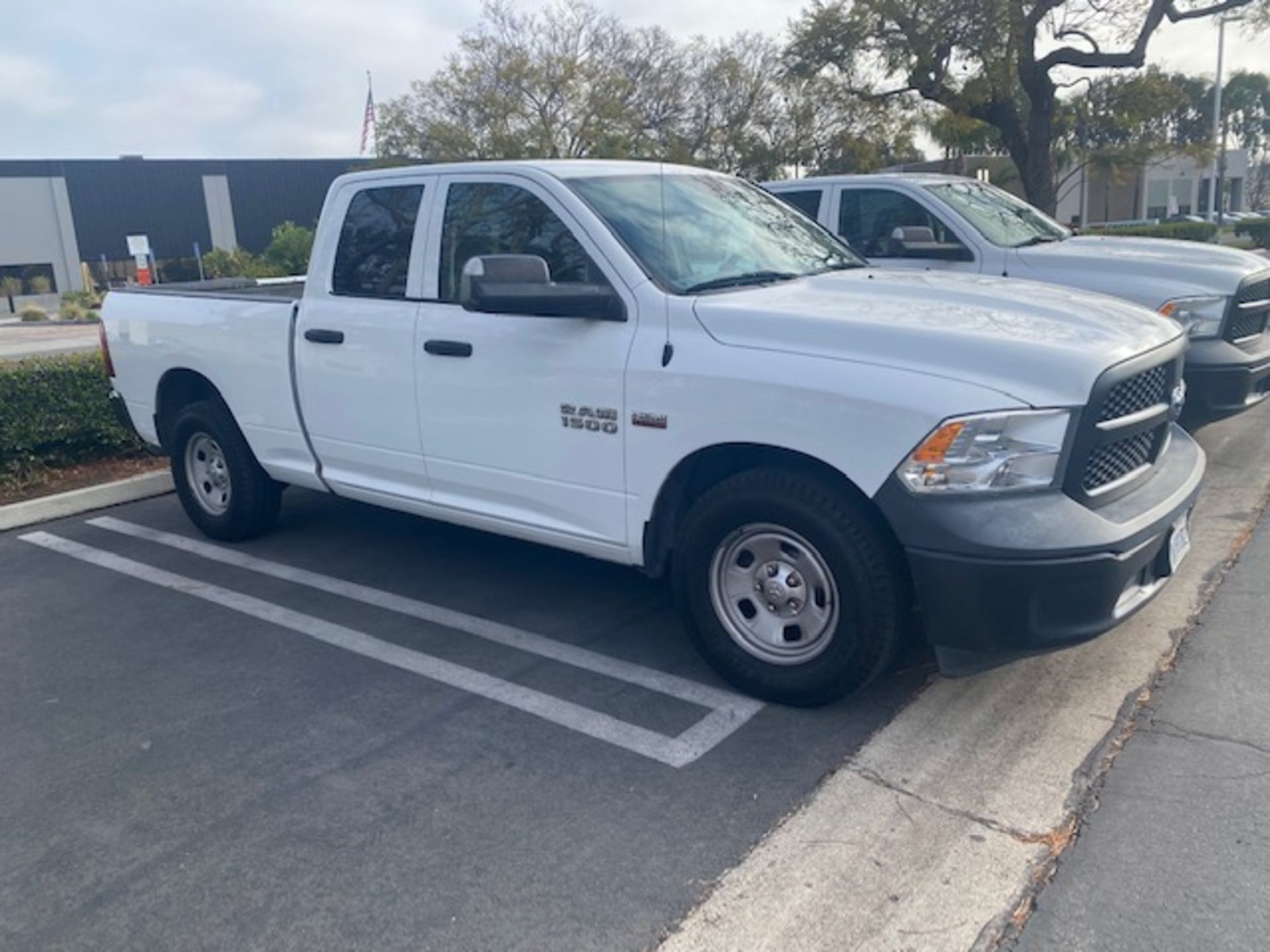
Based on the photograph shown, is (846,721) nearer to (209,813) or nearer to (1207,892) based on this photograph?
(1207,892)

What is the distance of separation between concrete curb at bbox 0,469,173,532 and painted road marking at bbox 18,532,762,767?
1.61m

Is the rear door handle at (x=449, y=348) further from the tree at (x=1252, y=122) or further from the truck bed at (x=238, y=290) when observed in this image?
the tree at (x=1252, y=122)

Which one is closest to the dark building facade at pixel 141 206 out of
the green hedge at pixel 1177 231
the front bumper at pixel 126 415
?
the green hedge at pixel 1177 231

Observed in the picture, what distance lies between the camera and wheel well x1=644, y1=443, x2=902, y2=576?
12.3 feet

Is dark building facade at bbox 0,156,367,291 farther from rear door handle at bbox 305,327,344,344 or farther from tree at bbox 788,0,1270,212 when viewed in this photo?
rear door handle at bbox 305,327,344,344

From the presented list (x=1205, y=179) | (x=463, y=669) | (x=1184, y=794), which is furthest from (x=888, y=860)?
(x=1205, y=179)

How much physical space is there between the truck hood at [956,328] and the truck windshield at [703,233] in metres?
0.18

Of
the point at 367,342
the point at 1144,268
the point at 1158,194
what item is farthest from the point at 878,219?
the point at 1158,194

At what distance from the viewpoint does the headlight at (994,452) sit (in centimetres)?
341

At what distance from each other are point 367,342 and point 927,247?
4.25 m

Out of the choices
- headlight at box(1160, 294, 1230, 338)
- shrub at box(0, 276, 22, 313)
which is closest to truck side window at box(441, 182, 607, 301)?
headlight at box(1160, 294, 1230, 338)

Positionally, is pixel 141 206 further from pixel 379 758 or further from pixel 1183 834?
pixel 1183 834

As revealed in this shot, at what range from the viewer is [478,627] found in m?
4.95

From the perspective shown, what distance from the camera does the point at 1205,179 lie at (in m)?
68.5
